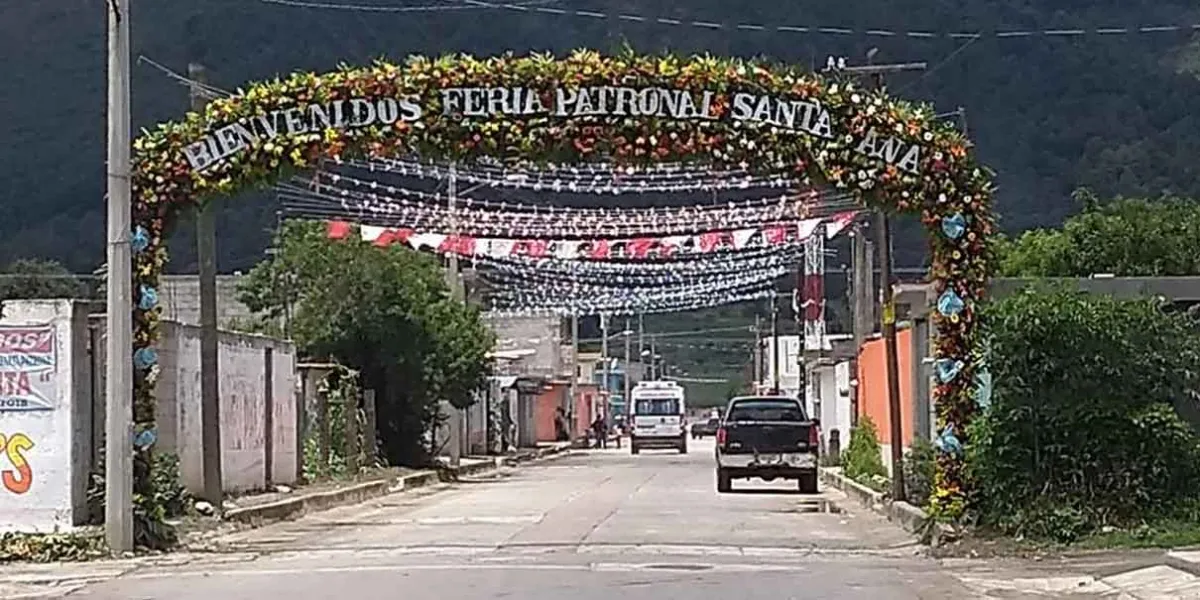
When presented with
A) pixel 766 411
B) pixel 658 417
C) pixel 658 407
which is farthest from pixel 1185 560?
pixel 658 417

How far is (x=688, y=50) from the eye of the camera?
61.8 m

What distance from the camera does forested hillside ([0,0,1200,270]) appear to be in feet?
201

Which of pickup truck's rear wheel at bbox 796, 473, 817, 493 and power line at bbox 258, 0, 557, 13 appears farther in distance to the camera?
power line at bbox 258, 0, 557, 13

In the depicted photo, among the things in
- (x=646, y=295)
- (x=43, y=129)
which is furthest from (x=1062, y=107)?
(x=43, y=129)

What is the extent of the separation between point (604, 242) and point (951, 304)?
21.5 m

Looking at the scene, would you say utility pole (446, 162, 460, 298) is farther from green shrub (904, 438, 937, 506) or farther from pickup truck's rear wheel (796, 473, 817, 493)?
green shrub (904, 438, 937, 506)

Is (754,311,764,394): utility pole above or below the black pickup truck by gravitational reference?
above

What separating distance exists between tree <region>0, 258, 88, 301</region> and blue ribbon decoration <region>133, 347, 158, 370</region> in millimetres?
28370

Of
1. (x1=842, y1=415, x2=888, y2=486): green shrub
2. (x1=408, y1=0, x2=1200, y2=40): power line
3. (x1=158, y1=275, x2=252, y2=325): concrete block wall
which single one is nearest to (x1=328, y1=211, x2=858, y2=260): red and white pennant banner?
(x1=842, y1=415, x2=888, y2=486): green shrub

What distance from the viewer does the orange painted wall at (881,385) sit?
113ft

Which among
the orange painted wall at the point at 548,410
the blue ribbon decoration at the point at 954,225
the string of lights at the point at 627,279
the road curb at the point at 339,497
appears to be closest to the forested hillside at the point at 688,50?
the string of lights at the point at 627,279

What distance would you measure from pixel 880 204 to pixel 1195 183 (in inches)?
1428

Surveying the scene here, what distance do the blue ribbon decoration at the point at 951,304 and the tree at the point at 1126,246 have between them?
14125 mm

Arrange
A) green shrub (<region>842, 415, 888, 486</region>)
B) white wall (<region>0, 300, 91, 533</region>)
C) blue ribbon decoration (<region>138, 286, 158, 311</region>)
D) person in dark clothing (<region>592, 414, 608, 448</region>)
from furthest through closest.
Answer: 1. person in dark clothing (<region>592, 414, 608, 448</region>)
2. green shrub (<region>842, 415, 888, 486</region>)
3. blue ribbon decoration (<region>138, 286, 158, 311</region>)
4. white wall (<region>0, 300, 91, 533</region>)
